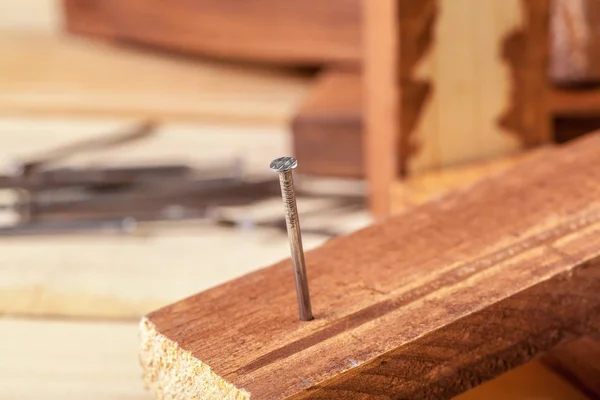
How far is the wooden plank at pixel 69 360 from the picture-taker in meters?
0.83

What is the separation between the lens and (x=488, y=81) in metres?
1.19

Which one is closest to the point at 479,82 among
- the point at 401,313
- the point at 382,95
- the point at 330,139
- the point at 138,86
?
the point at 382,95

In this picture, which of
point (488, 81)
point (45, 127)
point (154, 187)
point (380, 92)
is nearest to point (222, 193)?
point (154, 187)

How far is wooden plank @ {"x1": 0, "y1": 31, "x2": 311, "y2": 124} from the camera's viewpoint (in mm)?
1820

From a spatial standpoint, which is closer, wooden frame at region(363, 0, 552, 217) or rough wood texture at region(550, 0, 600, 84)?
wooden frame at region(363, 0, 552, 217)

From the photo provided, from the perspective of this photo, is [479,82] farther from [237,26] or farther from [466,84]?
[237,26]

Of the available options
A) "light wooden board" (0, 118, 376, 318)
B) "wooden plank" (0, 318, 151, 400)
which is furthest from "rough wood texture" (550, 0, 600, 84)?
"wooden plank" (0, 318, 151, 400)

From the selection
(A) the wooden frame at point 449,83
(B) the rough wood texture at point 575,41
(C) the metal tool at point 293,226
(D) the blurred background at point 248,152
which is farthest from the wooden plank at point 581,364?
(B) the rough wood texture at point 575,41

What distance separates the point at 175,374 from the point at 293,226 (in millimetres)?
150

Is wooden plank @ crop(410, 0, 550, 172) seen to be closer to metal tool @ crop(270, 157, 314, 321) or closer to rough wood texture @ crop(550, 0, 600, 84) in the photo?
rough wood texture @ crop(550, 0, 600, 84)

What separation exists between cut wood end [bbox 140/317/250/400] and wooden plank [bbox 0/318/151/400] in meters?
0.16

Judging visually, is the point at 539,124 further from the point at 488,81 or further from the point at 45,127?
the point at 45,127

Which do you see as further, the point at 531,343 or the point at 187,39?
the point at 187,39

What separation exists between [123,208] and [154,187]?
62mm
